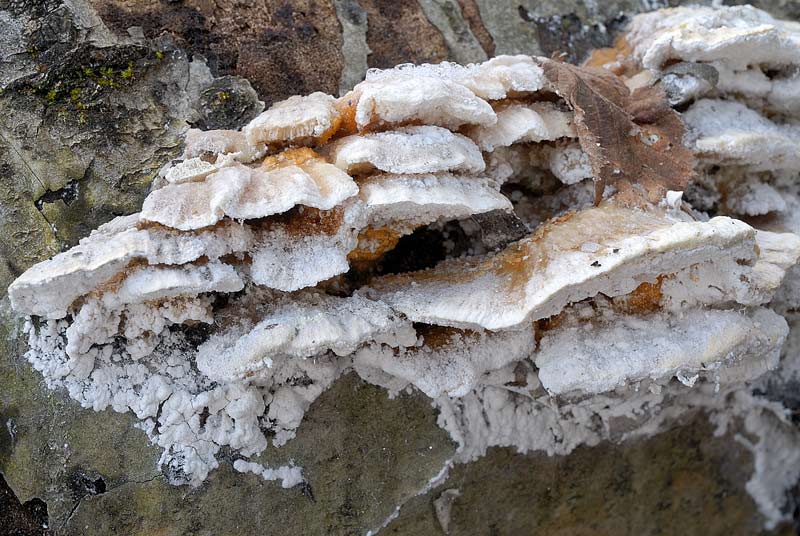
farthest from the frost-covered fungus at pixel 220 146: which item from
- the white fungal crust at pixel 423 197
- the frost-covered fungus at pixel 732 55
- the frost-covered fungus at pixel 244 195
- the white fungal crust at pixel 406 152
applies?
the frost-covered fungus at pixel 732 55

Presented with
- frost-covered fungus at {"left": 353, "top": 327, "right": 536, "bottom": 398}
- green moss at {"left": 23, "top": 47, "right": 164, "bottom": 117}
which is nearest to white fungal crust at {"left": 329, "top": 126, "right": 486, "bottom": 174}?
frost-covered fungus at {"left": 353, "top": 327, "right": 536, "bottom": 398}

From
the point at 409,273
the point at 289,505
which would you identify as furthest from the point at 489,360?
the point at 289,505

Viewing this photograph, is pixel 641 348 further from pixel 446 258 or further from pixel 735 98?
pixel 735 98

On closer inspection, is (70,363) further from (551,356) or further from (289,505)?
(551,356)

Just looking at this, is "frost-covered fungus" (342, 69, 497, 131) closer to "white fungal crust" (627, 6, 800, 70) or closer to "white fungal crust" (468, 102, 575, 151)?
"white fungal crust" (468, 102, 575, 151)

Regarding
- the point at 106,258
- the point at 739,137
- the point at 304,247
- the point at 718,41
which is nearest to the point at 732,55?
the point at 718,41

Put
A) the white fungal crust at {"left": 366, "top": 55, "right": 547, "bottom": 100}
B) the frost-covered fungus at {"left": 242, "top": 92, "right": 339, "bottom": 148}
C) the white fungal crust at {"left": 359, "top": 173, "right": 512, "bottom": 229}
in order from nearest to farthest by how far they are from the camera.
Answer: the white fungal crust at {"left": 359, "top": 173, "right": 512, "bottom": 229} → the frost-covered fungus at {"left": 242, "top": 92, "right": 339, "bottom": 148} → the white fungal crust at {"left": 366, "top": 55, "right": 547, "bottom": 100}
